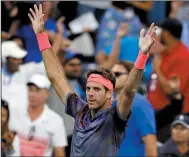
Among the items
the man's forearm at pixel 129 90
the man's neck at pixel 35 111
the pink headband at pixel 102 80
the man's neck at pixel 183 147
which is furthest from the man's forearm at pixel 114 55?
the man's forearm at pixel 129 90

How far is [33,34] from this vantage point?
40.8ft

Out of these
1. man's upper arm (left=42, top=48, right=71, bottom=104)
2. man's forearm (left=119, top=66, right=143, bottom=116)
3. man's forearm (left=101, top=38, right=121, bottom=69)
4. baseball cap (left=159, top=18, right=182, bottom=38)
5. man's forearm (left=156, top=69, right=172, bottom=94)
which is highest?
baseball cap (left=159, top=18, right=182, bottom=38)

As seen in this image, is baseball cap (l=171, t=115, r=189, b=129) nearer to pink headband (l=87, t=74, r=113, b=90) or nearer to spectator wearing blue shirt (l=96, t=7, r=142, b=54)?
spectator wearing blue shirt (l=96, t=7, r=142, b=54)

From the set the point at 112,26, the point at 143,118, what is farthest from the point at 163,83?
the point at 112,26

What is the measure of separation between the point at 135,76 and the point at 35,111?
3.82m

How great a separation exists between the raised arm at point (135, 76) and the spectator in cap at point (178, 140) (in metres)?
2.85

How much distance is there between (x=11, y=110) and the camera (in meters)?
10.8

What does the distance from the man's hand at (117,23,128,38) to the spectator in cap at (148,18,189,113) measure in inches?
18.3

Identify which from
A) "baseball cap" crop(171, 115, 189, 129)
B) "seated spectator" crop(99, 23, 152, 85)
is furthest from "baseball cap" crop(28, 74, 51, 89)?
"baseball cap" crop(171, 115, 189, 129)

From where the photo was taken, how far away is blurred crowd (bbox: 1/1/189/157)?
10.0 m

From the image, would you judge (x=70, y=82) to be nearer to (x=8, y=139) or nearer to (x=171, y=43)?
(x=171, y=43)

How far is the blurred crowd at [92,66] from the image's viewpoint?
1004 cm

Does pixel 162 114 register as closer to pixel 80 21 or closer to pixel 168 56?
pixel 168 56

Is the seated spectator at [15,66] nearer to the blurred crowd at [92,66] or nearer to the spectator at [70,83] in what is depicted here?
the blurred crowd at [92,66]
